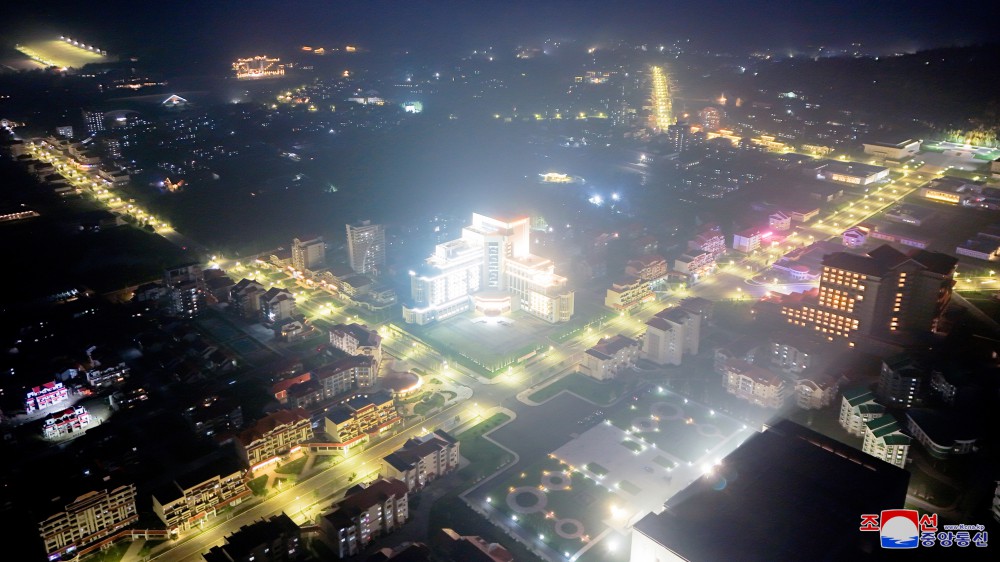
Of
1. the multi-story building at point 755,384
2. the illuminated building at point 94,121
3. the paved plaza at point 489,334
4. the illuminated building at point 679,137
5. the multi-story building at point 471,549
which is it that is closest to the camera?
the multi-story building at point 471,549

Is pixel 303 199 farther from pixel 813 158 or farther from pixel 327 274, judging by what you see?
pixel 813 158

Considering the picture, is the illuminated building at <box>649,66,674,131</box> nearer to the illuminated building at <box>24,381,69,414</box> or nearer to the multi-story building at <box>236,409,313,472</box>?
the multi-story building at <box>236,409,313,472</box>

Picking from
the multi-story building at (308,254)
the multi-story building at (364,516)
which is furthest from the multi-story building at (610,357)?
the multi-story building at (308,254)

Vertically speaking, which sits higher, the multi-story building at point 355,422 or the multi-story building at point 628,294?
the multi-story building at point 628,294

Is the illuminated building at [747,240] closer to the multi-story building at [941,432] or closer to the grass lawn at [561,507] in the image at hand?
the multi-story building at [941,432]

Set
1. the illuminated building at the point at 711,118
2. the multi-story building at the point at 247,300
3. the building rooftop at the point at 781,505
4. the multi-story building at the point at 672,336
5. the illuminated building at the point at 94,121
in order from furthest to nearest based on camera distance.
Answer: the illuminated building at the point at 711,118 < the illuminated building at the point at 94,121 < the multi-story building at the point at 247,300 < the multi-story building at the point at 672,336 < the building rooftop at the point at 781,505
